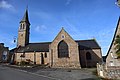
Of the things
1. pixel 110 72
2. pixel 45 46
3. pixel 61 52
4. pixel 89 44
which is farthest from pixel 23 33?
pixel 110 72

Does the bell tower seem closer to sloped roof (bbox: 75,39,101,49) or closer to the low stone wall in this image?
sloped roof (bbox: 75,39,101,49)

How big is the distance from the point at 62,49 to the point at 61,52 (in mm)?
898

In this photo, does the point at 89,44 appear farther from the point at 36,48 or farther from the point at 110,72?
the point at 110,72

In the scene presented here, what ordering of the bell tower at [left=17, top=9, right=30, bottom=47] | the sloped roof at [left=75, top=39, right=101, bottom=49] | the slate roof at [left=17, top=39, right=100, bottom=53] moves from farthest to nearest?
the bell tower at [left=17, top=9, right=30, bottom=47]
the slate roof at [left=17, top=39, right=100, bottom=53]
the sloped roof at [left=75, top=39, right=101, bottom=49]

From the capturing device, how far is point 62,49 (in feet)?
126

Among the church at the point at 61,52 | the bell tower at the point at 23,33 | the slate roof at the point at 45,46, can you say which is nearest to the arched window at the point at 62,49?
the church at the point at 61,52

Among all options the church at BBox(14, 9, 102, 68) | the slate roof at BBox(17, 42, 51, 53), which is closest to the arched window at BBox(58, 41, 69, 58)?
the church at BBox(14, 9, 102, 68)

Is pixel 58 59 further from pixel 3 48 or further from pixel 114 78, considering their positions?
pixel 3 48

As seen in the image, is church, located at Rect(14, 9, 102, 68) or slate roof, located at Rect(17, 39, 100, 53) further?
slate roof, located at Rect(17, 39, 100, 53)

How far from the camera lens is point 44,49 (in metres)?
46.8

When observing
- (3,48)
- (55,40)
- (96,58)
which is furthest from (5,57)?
(96,58)

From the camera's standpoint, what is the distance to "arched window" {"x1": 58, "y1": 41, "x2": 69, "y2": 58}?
124 feet

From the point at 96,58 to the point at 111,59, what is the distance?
36.5 ft

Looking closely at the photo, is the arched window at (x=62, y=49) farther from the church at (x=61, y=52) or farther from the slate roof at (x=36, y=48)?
the slate roof at (x=36, y=48)
